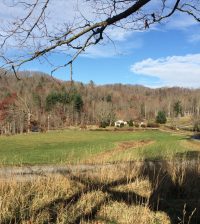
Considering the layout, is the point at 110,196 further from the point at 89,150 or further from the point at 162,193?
the point at 89,150

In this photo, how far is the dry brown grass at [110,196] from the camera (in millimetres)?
5414

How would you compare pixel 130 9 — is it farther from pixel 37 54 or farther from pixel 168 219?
pixel 168 219

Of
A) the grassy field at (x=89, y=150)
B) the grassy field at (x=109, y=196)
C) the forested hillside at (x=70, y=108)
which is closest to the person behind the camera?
the grassy field at (x=109, y=196)

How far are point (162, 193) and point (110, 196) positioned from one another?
1085mm

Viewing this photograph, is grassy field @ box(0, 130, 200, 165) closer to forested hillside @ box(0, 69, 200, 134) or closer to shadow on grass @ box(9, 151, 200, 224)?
shadow on grass @ box(9, 151, 200, 224)

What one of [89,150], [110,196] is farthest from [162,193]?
[89,150]

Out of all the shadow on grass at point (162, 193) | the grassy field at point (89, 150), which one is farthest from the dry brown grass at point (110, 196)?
the grassy field at point (89, 150)

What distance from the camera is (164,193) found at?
6891 mm

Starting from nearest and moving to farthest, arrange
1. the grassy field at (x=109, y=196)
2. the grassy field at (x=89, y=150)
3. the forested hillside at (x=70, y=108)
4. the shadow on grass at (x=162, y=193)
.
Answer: the grassy field at (x=109, y=196) → the shadow on grass at (x=162, y=193) → the grassy field at (x=89, y=150) → the forested hillside at (x=70, y=108)

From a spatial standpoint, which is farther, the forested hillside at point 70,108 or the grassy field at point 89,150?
the forested hillside at point 70,108

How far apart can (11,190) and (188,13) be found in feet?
13.2

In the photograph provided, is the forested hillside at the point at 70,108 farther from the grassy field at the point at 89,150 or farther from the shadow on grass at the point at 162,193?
the grassy field at the point at 89,150

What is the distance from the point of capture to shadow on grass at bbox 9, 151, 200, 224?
5.68 metres

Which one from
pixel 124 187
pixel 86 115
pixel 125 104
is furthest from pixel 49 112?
pixel 124 187
